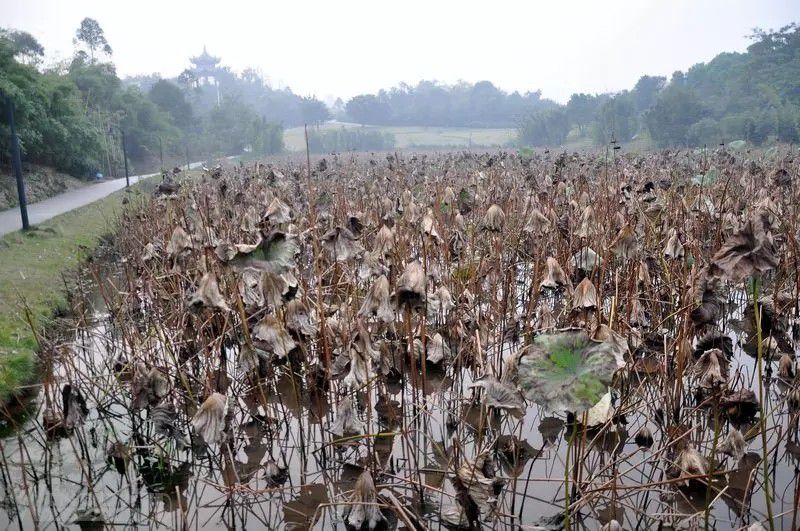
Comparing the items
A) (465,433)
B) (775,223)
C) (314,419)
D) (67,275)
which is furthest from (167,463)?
(67,275)

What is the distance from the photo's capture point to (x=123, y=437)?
3223 millimetres

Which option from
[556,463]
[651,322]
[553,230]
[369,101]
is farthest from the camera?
[369,101]

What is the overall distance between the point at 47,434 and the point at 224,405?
139 cm

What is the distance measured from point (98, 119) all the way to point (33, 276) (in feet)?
77.7

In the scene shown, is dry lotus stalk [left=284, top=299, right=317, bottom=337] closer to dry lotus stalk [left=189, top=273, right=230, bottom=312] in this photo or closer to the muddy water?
the muddy water

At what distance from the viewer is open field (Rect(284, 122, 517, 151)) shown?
53125 millimetres

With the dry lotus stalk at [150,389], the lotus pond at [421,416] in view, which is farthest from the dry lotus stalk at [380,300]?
the dry lotus stalk at [150,389]

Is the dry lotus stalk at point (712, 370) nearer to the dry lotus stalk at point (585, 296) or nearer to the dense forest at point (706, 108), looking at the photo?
the dry lotus stalk at point (585, 296)

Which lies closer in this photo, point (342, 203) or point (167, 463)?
point (167, 463)

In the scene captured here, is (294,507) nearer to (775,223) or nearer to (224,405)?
(224,405)

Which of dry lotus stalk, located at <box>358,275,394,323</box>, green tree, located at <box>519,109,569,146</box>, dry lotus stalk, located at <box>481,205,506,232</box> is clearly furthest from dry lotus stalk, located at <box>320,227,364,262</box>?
green tree, located at <box>519,109,569,146</box>

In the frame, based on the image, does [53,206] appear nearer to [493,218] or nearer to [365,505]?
[493,218]

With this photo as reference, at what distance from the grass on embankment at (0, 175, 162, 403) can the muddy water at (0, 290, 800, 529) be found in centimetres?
57

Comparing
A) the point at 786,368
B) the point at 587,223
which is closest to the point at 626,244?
the point at 587,223
